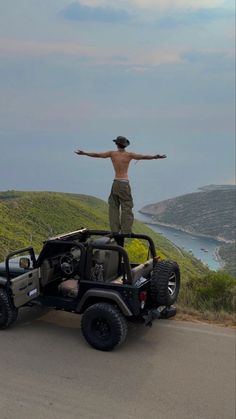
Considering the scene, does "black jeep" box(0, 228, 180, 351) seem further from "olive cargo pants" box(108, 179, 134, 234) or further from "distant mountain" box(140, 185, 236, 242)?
"distant mountain" box(140, 185, 236, 242)

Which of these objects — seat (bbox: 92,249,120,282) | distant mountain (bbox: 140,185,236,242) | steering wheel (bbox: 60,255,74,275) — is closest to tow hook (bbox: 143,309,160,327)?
seat (bbox: 92,249,120,282)

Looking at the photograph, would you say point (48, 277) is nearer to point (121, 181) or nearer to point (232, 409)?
point (121, 181)

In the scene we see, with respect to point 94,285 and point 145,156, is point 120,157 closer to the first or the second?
point 145,156

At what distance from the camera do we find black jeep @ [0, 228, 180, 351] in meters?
6.29

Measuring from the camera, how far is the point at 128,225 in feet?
27.0

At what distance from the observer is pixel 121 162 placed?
8133mm

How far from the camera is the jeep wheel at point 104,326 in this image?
6.21 meters

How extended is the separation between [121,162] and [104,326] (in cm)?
290

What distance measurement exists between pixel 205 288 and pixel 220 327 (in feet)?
5.45

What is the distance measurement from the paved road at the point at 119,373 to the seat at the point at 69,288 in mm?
555

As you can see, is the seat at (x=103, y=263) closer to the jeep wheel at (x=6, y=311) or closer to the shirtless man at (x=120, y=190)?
the jeep wheel at (x=6, y=311)

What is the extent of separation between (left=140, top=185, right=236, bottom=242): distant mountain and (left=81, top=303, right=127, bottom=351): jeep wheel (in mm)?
106170

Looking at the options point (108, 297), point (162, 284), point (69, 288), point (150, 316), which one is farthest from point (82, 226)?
point (150, 316)

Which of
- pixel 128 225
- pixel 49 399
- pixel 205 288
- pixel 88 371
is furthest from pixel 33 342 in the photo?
pixel 205 288
